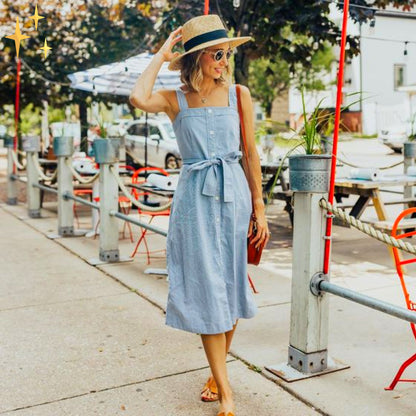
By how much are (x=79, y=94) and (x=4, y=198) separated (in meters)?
2.91

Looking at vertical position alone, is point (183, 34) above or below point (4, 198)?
above

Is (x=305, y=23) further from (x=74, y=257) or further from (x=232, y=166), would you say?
(x=232, y=166)

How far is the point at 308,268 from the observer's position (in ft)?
11.7

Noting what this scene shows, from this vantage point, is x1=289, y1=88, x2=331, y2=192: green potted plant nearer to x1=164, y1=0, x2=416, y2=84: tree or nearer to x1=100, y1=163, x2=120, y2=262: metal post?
x1=100, y1=163, x2=120, y2=262: metal post

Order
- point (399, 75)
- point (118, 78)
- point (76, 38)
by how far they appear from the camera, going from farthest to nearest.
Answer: point (399, 75), point (76, 38), point (118, 78)

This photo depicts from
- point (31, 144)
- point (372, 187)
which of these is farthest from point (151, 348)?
point (31, 144)

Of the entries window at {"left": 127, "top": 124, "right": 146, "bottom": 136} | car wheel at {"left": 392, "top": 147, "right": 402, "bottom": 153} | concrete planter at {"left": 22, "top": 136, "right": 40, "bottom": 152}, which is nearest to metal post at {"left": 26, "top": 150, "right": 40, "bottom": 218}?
concrete planter at {"left": 22, "top": 136, "right": 40, "bottom": 152}

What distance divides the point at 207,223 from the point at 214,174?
0.77ft

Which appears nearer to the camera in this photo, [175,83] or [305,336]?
[305,336]

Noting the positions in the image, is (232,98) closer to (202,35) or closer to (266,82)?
(202,35)

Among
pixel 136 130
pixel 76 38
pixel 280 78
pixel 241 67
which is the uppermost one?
pixel 280 78

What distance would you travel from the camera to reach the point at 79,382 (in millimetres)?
3660

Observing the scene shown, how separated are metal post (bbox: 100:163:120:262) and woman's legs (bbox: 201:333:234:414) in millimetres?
3532

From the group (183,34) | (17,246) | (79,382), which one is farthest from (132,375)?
(17,246)
